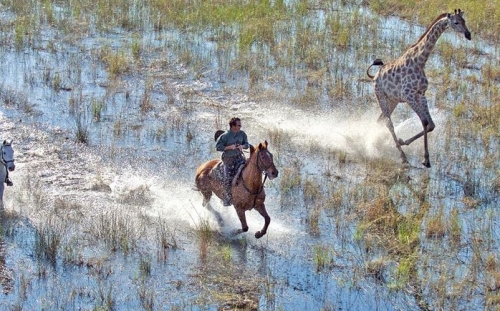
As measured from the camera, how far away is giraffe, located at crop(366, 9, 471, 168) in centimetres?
1341

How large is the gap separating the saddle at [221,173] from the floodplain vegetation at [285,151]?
0.62 metres

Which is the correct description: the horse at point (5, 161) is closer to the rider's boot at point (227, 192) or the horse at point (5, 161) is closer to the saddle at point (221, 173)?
the saddle at point (221, 173)

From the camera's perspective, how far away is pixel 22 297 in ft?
29.0

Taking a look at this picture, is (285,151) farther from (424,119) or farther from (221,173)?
(221,173)

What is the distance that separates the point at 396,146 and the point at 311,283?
4.90m

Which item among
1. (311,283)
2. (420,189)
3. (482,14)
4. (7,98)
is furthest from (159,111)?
(482,14)

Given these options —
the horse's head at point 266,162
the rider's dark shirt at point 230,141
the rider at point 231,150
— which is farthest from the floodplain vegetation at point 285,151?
the horse's head at point 266,162

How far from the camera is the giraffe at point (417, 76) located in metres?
13.4

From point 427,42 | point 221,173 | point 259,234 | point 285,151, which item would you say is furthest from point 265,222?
point 427,42

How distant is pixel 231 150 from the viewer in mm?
10398

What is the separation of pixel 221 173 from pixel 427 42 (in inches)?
178

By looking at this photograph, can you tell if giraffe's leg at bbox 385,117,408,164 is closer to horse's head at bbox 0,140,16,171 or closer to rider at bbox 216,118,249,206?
rider at bbox 216,118,249,206

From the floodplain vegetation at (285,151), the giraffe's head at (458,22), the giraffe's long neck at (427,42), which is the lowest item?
the floodplain vegetation at (285,151)

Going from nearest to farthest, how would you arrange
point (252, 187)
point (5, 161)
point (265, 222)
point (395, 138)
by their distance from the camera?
point (252, 187) → point (265, 222) → point (5, 161) → point (395, 138)
